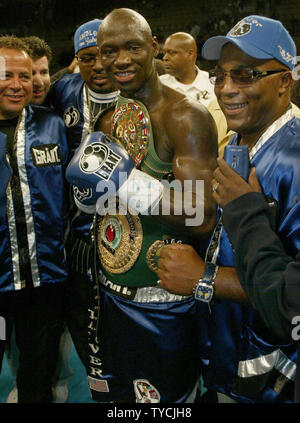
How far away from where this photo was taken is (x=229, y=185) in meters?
0.95

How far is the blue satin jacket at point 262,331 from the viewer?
1003mm

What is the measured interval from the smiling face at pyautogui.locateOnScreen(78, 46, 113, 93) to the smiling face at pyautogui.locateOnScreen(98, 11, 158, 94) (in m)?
0.62

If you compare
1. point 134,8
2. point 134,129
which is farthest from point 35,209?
point 134,8

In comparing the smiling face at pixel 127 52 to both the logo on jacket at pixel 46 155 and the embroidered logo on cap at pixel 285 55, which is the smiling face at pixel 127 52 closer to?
the embroidered logo on cap at pixel 285 55

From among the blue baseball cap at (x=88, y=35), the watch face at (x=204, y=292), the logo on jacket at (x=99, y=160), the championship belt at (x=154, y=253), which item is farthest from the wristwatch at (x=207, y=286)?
the blue baseball cap at (x=88, y=35)

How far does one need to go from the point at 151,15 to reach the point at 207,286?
640cm

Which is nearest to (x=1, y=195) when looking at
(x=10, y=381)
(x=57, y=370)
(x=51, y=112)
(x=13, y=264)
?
(x=13, y=264)

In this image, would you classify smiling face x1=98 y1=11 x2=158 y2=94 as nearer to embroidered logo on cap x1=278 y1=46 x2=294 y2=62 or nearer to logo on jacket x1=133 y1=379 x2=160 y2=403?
embroidered logo on cap x1=278 y1=46 x2=294 y2=62

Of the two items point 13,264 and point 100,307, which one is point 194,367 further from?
point 13,264

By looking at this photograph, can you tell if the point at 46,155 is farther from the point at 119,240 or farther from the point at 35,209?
the point at 119,240

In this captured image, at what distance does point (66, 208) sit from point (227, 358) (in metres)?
0.98

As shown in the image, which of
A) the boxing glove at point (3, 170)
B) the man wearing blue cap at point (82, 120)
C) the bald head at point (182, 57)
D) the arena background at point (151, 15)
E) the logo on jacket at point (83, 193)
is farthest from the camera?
the arena background at point (151, 15)

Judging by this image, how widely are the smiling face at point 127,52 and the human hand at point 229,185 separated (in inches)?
18.7

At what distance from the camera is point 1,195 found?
1587 millimetres
